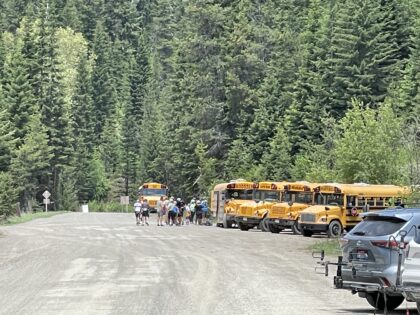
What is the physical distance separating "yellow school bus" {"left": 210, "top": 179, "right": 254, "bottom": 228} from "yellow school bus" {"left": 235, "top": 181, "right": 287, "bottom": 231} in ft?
2.96

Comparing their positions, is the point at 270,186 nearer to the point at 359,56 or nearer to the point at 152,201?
the point at 359,56

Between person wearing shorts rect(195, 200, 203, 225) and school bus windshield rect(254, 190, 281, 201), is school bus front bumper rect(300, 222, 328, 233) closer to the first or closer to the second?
school bus windshield rect(254, 190, 281, 201)

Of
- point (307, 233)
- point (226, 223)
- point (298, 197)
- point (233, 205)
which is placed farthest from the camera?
point (226, 223)

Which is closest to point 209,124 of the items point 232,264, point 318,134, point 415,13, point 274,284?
point 318,134

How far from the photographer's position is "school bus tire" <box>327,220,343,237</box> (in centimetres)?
4575

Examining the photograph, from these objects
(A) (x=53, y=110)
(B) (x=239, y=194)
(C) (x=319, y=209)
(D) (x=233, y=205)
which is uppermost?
(A) (x=53, y=110)

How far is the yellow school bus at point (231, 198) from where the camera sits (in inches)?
2265

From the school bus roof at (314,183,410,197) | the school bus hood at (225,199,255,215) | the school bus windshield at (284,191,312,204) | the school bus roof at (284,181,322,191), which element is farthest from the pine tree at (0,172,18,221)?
the school bus roof at (314,183,410,197)

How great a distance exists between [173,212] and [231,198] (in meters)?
6.59

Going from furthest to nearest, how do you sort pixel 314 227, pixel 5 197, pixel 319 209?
pixel 5 197 < pixel 319 209 < pixel 314 227

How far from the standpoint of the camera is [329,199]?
48.1 meters

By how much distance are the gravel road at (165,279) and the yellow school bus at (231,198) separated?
52.9 ft

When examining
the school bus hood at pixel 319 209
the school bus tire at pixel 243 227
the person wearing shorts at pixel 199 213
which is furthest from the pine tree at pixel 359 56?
the school bus hood at pixel 319 209

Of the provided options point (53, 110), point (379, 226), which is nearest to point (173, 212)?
point (379, 226)
